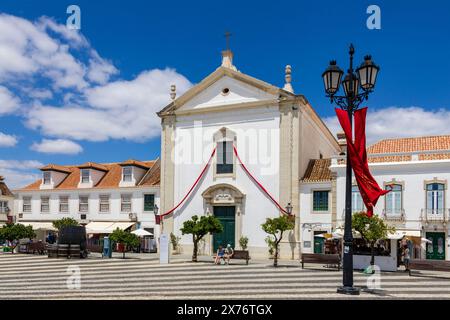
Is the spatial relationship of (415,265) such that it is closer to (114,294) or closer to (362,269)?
(362,269)

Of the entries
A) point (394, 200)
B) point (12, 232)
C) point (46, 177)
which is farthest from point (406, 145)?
point (46, 177)

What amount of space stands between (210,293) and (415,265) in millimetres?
9371

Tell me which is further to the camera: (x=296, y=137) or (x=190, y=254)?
(x=190, y=254)

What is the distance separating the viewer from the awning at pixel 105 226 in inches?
1283

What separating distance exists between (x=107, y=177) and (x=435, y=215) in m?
23.6

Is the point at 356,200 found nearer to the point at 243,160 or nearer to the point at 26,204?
the point at 243,160

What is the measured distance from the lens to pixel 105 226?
33.2 meters

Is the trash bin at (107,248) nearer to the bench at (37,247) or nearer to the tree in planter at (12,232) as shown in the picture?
the bench at (37,247)

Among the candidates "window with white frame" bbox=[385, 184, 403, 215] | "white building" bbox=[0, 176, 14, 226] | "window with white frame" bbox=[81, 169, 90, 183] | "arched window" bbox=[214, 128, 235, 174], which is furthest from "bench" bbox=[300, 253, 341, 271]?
"white building" bbox=[0, 176, 14, 226]

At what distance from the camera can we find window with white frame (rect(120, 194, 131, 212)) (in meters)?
33.3

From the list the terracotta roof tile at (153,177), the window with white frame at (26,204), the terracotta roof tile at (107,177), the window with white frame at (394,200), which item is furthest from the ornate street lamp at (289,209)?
the window with white frame at (26,204)

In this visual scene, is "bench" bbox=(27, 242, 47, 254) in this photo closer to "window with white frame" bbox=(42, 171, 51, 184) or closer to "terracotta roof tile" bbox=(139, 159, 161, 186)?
"terracotta roof tile" bbox=(139, 159, 161, 186)
